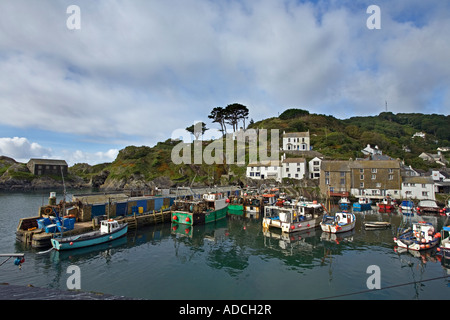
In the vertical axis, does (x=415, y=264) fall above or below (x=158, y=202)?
below

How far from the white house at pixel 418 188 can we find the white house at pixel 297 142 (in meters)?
35.9

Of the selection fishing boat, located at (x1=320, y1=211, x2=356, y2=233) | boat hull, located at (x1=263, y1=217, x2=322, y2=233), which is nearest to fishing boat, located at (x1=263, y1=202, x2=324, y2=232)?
boat hull, located at (x1=263, y1=217, x2=322, y2=233)

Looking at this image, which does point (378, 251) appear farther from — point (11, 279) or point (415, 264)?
point (11, 279)

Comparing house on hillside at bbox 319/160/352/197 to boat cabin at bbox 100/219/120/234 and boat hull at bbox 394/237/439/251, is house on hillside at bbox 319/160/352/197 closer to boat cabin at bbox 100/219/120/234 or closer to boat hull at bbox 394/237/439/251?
boat hull at bbox 394/237/439/251

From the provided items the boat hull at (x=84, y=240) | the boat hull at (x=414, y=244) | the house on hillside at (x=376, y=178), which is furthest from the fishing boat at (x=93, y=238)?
the house on hillside at (x=376, y=178)

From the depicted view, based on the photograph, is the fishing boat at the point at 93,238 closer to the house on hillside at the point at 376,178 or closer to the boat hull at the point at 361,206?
the boat hull at the point at 361,206

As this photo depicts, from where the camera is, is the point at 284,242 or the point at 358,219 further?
the point at 358,219

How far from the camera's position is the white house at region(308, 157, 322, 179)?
236 feet

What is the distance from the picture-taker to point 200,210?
137ft

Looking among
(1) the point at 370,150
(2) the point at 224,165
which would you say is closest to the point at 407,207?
(1) the point at 370,150

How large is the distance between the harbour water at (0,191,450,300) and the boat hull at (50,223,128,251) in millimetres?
771
